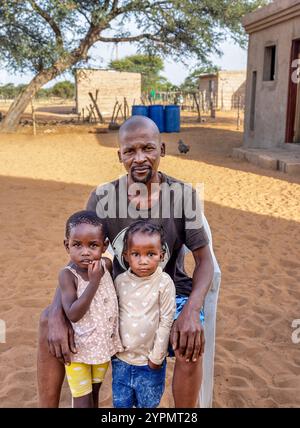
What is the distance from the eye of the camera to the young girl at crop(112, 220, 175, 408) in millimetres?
1882

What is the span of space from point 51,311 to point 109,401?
912 mm

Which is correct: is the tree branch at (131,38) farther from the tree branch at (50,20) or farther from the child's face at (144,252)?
the child's face at (144,252)

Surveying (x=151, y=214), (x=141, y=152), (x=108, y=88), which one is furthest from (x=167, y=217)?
(x=108, y=88)

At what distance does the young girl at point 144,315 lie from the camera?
188cm

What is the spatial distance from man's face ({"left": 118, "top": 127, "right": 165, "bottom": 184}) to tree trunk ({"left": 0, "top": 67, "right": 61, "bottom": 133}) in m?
15.1

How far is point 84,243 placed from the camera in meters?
1.90

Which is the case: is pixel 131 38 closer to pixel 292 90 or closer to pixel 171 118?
pixel 171 118

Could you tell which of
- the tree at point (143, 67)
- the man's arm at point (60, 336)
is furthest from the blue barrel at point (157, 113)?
the tree at point (143, 67)

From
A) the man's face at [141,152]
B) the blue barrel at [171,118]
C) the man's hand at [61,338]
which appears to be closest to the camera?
the man's hand at [61,338]

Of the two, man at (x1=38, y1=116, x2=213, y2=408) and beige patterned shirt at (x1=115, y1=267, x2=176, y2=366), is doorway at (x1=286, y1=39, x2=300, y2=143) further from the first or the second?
beige patterned shirt at (x1=115, y1=267, x2=176, y2=366)

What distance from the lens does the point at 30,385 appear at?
2.59 metres

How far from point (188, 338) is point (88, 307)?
43 centimetres

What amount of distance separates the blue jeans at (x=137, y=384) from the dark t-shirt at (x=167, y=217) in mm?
440

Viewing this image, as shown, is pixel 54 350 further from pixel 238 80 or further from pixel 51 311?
pixel 238 80
